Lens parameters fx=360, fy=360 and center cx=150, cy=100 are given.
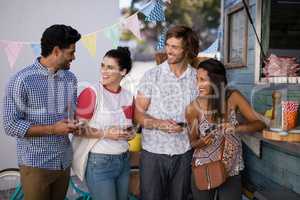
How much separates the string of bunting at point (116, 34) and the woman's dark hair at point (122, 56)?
1.60 m

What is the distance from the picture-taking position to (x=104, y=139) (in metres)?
2.30

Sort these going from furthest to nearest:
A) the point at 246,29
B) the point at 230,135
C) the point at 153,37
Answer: the point at 153,37
the point at 246,29
the point at 230,135

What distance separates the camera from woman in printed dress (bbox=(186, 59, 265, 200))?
2352 millimetres

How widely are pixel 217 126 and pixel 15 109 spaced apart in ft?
4.13

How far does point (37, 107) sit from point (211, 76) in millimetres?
1133

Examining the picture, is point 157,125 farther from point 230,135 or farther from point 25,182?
point 25,182

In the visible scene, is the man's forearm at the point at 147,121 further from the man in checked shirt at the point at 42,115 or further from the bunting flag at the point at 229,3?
the bunting flag at the point at 229,3

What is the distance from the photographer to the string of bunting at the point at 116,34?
4039 mm

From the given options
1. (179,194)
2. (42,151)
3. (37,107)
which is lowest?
(179,194)

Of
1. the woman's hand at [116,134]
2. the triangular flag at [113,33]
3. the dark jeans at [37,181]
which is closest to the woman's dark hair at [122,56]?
the woman's hand at [116,134]

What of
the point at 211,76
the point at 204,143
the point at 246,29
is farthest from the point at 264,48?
the point at 204,143

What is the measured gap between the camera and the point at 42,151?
2.21 metres

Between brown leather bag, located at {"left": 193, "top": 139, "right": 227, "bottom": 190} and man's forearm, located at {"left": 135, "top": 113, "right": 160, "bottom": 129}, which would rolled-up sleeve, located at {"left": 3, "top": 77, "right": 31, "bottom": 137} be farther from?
brown leather bag, located at {"left": 193, "top": 139, "right": 227, "bottom": 190}

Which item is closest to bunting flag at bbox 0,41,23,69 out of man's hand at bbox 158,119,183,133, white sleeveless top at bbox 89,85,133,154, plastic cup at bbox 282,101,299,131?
white sleeveless top at bbox 89,85,133,154
